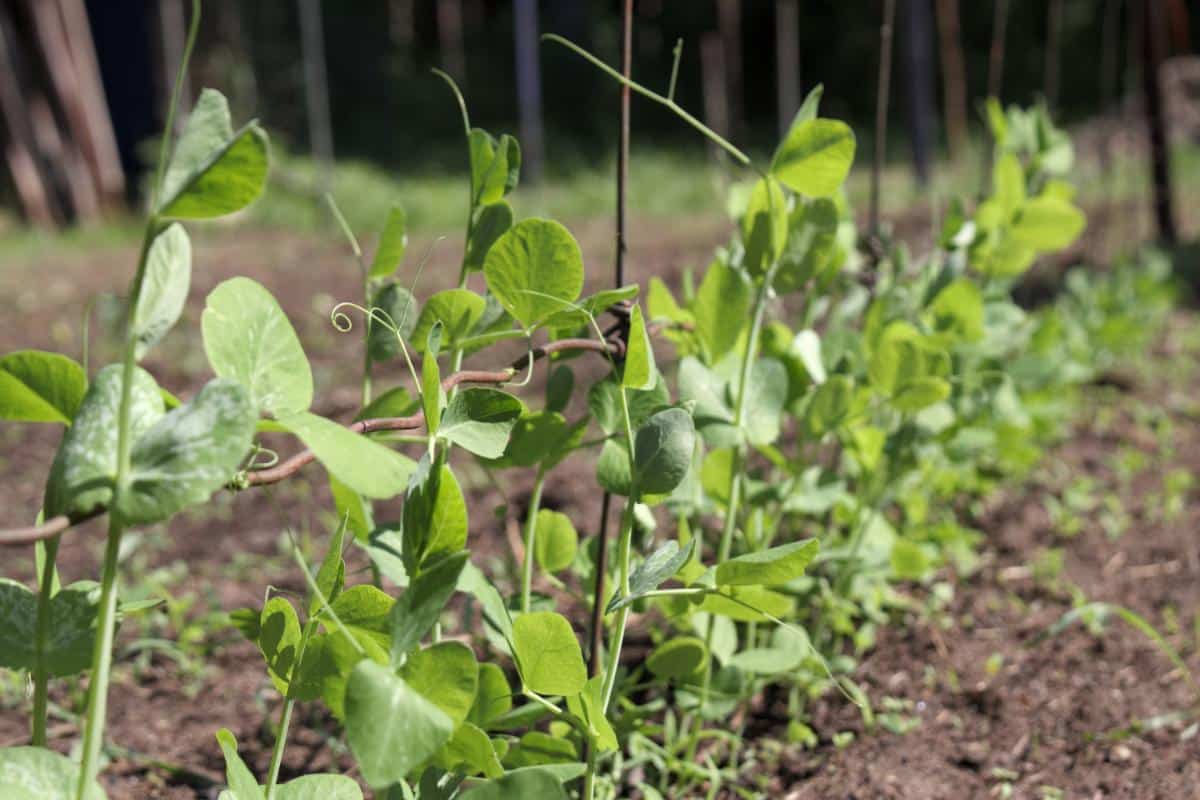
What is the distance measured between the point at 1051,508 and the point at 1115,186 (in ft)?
16.7

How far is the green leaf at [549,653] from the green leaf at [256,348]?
216 mm

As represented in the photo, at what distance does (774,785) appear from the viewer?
4.07 ft

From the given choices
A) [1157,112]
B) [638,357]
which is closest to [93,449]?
[638,357]

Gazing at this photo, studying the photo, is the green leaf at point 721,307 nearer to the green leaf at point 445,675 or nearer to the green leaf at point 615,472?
the green leaf at point 615,472

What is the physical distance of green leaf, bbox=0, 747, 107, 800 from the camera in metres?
0.58

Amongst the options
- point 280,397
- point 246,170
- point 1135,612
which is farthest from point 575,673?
point 1135,612

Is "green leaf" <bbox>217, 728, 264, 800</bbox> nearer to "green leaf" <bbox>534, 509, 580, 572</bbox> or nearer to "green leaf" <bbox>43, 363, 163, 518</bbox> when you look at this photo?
"green leaf" <bbox>43, 363, 163, 518</bbox>

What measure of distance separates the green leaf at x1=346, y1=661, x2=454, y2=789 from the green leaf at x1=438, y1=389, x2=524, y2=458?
0.18 m

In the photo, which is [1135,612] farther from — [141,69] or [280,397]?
[141,69]

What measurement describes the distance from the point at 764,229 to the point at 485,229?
0.26m

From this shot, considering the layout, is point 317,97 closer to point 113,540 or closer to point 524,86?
point 524,86

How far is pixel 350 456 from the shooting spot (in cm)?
60

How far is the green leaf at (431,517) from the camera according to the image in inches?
26.5

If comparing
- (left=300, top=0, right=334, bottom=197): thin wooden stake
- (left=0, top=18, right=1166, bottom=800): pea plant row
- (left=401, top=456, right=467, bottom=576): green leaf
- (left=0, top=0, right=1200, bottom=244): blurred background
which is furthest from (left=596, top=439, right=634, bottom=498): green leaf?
(left=300, top=0, right=334, bottom=197): thin wooden stake
